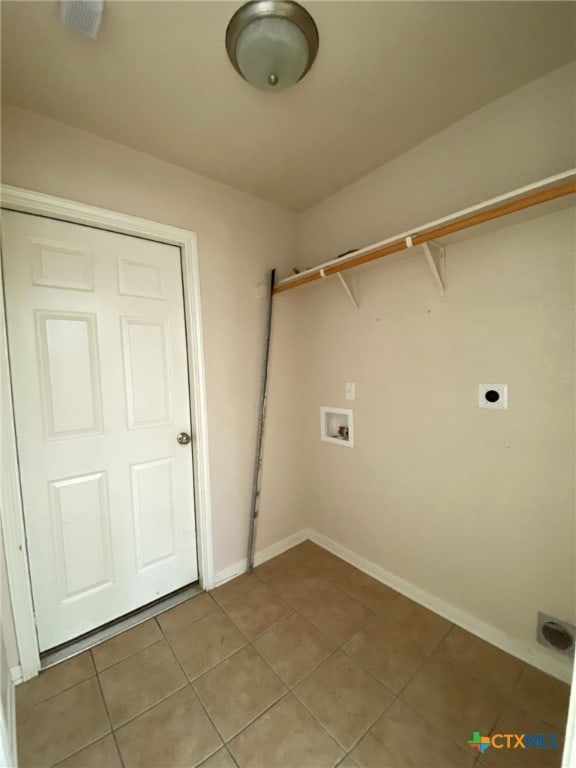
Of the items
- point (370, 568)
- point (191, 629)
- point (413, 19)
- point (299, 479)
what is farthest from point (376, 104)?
point (191, 629)

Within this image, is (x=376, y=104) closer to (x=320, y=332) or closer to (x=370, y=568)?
(x=320, y=332)

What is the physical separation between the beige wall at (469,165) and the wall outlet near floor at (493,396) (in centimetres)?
86

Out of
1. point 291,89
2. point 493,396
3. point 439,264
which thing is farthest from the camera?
point 439,264

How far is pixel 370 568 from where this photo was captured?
2010 millimetres

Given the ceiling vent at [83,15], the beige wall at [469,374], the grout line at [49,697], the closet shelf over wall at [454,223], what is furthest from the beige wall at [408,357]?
the grout line at [49,697]

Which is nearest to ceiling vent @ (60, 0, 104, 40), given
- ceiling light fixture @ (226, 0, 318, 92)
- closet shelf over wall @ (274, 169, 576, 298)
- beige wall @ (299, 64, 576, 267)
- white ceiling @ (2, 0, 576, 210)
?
white ceiling @ (2, 0, 576, 210)

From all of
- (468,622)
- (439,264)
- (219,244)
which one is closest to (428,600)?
(468,622)

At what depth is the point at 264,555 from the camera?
2.20m

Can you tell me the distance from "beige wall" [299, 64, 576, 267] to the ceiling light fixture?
0.79m

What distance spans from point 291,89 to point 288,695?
8.14ft

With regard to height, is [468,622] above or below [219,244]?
below

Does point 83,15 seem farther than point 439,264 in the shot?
No

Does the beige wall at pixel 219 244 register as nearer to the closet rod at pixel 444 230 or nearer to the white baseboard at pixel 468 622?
the closet rod at pixel 444 230

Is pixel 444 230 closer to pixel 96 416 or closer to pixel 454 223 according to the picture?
pixel 454 223
